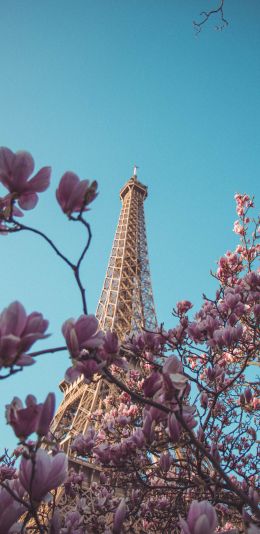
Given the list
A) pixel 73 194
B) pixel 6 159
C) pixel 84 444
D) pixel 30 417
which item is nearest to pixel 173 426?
pixel 30 417

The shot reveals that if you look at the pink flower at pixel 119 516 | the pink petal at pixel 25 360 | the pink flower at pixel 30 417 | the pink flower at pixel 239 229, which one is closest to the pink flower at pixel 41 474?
the pink flower at pixel 30 417

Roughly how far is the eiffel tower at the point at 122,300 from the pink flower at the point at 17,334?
42.2 feet

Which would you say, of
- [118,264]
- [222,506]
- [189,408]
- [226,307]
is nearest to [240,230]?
[226,307]

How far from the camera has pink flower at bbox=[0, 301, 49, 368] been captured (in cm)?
113

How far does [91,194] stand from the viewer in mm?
1427

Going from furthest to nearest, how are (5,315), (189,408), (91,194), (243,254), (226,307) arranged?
(243,254)
(226,307)
(189,408)
(91,194)
(5,315)

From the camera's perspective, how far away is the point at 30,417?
3.81ft

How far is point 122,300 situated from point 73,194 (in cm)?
2144

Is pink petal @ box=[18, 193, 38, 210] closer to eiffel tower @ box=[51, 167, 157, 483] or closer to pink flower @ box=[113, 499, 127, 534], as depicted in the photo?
pink flower @ box=[113, 499, 127, 534]

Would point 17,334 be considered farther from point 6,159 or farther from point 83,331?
point 6,159

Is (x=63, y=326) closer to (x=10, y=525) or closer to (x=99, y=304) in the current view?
(x=10, y=525)

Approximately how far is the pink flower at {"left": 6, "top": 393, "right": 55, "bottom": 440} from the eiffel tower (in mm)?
12753

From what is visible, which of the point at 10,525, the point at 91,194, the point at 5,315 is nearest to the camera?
the point at 5,315

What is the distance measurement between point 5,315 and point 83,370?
19.5 inches
